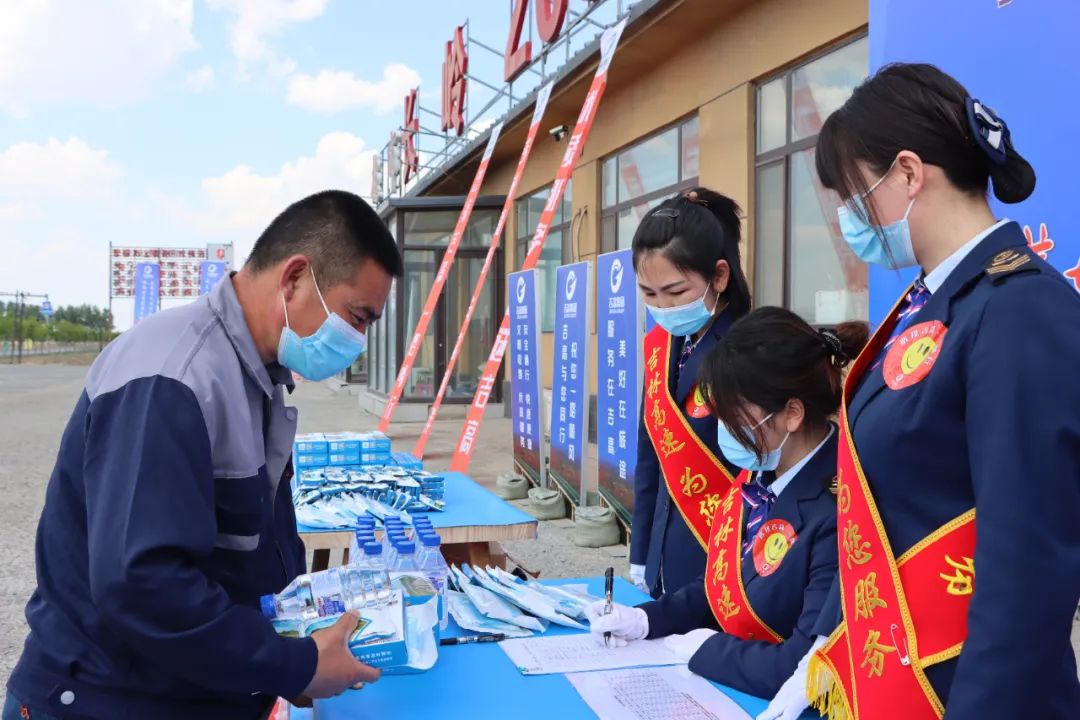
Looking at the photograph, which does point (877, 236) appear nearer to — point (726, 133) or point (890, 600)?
point (890, 600)

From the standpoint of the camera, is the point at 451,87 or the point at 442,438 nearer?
the point at 442,438

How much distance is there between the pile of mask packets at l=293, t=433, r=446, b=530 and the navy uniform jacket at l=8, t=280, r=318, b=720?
1.28m

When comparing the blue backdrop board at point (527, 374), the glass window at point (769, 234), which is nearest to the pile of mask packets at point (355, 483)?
the blue backdrop board at point (527, 374)

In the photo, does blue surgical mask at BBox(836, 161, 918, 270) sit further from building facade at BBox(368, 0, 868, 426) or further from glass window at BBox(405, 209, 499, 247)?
glass window at BBox(405, 209, 499, 247)

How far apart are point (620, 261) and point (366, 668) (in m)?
3.60

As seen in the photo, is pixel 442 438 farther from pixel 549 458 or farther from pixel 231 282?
pixel 231 282

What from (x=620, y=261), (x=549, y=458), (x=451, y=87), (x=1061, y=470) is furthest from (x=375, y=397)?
(x=1061, y=470)

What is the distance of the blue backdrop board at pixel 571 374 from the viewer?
207 inches

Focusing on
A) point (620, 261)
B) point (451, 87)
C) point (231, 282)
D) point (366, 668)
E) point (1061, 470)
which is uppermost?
point (451, 87)

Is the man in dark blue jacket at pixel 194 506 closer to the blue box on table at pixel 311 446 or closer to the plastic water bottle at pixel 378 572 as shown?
the plastic water bottle at pixel 378 572

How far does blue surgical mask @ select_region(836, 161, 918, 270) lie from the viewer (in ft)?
3.75

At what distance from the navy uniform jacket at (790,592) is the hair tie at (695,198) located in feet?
2.61

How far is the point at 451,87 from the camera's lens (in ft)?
38.2

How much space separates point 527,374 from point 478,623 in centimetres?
446
